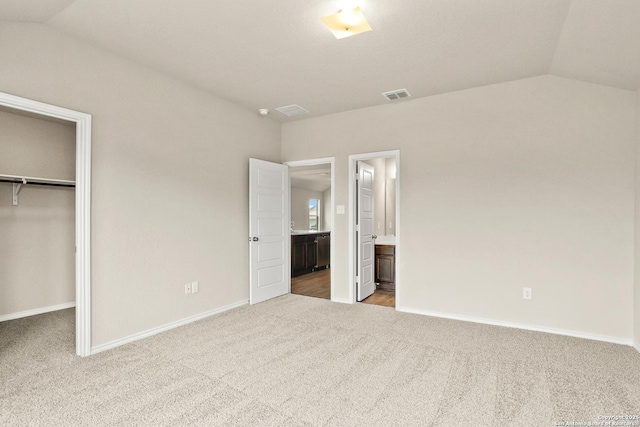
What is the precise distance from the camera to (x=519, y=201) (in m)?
3.59

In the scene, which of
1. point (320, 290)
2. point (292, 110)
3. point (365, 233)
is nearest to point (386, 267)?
point (365, 233)

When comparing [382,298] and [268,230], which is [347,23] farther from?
[382,298]

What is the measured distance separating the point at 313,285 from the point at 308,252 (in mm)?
1248

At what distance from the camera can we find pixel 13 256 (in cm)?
397

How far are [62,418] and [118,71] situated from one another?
2.80 meters

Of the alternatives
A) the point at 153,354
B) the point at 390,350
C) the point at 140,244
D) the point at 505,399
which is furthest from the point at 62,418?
the point at 505,399

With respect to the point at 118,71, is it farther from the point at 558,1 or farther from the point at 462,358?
the point at 462,358

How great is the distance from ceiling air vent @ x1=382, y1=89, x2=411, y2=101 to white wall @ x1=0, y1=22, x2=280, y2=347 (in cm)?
192

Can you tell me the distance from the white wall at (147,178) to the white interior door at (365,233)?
63.3 inches

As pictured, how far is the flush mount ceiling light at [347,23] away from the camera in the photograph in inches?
94.0

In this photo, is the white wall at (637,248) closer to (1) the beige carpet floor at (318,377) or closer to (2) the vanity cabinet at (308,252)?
(1) the beige carpet floor at (318,377)

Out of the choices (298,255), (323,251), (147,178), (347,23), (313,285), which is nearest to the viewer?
(347,23)

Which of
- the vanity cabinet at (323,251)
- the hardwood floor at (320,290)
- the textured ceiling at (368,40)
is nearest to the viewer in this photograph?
the textured ceiling at (368,40)

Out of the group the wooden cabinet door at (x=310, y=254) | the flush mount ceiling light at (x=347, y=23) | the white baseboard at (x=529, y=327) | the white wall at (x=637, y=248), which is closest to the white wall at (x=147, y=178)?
the flush mount ceiling light at (x=347, y=23)
